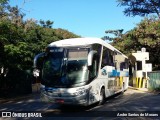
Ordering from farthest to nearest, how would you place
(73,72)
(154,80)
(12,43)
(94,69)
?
1. (154,80)
2. (12,43)
3. (94,69)
4. (73,72)

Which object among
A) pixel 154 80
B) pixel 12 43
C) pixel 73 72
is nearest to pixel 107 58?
pixel 73 72

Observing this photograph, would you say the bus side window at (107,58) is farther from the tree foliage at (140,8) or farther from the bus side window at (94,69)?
the tree foliage at (140,8)

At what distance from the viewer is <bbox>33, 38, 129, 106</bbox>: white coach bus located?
45.3 feet

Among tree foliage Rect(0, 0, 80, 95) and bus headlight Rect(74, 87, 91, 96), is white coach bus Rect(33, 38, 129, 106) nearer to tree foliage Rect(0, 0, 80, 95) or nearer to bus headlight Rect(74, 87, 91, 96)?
bus headlight Rect(74, 87, 91, 96)

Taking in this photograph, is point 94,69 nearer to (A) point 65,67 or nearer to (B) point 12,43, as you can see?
(A) point 65,67

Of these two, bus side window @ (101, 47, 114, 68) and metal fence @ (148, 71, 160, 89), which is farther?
metal fence @ (148, 71, 160, 89)

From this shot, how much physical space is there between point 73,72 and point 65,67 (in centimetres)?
45

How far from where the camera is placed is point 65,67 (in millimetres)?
14164

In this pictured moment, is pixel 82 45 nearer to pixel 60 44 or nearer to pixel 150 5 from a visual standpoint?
pixel 60 44

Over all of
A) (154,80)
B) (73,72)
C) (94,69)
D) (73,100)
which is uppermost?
(94,69)

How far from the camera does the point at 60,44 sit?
15.0 m

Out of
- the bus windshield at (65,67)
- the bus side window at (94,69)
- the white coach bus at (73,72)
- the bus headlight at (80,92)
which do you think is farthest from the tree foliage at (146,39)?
the bus headlight at (80,92)

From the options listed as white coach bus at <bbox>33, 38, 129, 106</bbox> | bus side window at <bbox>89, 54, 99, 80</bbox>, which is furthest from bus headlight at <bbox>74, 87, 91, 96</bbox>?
bus side window at <bbox>89, 54, 99, 80</bbox>

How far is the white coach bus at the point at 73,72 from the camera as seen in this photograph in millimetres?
13805
